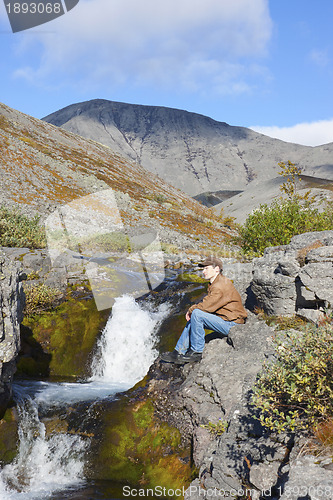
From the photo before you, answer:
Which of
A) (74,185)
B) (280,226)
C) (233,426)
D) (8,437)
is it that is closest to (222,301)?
(233,426)

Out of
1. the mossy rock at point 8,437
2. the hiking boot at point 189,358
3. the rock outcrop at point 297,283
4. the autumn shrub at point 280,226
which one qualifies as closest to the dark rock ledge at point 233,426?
the hiking boot at point 189,358

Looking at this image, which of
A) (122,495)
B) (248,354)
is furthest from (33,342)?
(248,354)

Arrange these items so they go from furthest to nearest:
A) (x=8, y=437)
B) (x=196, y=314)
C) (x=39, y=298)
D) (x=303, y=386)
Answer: (x=39, y=298), (x=196, y=314), (x=8, y=437), (x=303, y=386)

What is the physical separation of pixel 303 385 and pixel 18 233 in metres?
17.8

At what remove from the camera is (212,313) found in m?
9.02

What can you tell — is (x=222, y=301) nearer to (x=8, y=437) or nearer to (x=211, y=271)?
(x=211, y=271)

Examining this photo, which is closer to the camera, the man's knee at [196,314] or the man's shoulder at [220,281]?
the man's knee at [196,314]

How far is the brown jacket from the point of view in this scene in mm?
8734

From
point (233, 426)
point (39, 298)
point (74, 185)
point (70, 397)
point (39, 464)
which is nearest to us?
point (233, 426)

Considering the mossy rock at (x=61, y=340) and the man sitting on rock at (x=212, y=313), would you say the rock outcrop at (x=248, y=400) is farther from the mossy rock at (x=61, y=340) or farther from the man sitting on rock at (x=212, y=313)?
the mossy rock at (x=61, y=340)

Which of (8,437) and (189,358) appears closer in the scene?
(8,437)

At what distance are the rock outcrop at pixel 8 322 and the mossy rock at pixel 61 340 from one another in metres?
2.66

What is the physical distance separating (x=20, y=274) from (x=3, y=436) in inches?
151

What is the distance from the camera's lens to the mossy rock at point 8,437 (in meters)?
7.53
